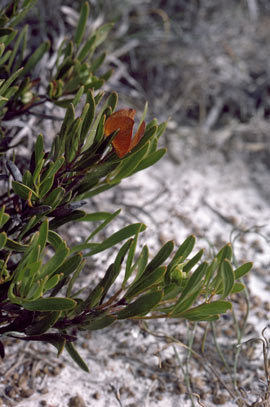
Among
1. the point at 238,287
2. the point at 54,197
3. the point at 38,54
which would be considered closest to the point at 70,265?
the point at 54,197

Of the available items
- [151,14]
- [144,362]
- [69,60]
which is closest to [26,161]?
[69,60]

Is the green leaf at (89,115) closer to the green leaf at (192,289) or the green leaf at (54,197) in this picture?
the green leaf at (54,197)

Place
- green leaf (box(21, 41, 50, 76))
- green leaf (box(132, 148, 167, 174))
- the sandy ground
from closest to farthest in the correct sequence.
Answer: green leaf (box(132, 148, 167, 174)), the sandy ground, green leaf (box(21, 41, 50, 76))

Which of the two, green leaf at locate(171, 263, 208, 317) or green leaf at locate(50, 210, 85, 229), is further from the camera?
green leaf at locate(50, 210, 85, 229)

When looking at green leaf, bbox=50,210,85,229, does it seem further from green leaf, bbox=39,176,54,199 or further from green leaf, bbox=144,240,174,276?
green leaf, bbox=144,240,174,276

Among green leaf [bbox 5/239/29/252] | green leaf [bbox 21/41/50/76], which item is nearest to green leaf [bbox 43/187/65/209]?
green leaf [bbox 5/239/29/252]

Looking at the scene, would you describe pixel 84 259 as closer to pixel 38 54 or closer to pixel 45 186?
pixel 45 186
